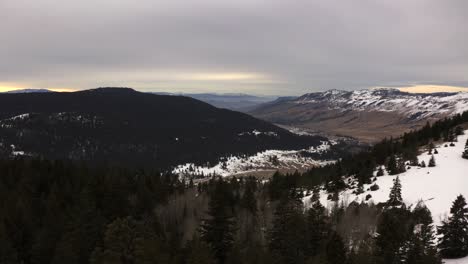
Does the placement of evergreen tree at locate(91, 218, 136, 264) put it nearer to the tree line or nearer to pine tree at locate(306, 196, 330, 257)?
the tree line

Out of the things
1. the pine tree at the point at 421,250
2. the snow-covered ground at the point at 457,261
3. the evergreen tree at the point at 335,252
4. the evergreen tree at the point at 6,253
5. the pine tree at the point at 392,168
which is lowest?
the evergreen tree at the point at 6,253

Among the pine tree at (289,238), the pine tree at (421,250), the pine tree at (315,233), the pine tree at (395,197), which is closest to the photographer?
the pine tree at (421,250)

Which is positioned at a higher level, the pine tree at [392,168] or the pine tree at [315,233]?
the pine tree at [392,168]

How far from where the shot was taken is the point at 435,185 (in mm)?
75438

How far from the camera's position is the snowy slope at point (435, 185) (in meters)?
68.2

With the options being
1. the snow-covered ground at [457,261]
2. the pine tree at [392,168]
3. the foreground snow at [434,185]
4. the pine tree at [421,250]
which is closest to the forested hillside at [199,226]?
the pine tree at [421,250]

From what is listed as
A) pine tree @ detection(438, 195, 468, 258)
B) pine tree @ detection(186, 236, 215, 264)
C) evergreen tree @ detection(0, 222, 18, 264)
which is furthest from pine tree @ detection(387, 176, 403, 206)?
evergreen tree @ detection(0, 222, 18, 264)

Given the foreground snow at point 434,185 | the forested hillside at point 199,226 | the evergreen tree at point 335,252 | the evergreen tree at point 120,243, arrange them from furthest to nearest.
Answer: the foreground snow at point 434,185, the evergreen tree at point 120,243, the forested hillside at point 199,226, the evergreen tree at point 335,252

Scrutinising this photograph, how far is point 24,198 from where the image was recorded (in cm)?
7200

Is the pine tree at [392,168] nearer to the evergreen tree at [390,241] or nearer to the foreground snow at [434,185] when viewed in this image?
the foreground snow at [434,185]

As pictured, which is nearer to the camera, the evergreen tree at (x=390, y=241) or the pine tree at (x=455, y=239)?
the evergreen tree at (x=390, y=241)

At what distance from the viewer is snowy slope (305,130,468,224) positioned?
68.2 m

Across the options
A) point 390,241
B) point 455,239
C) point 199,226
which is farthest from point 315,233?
point 199,226

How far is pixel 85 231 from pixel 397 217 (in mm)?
49032
